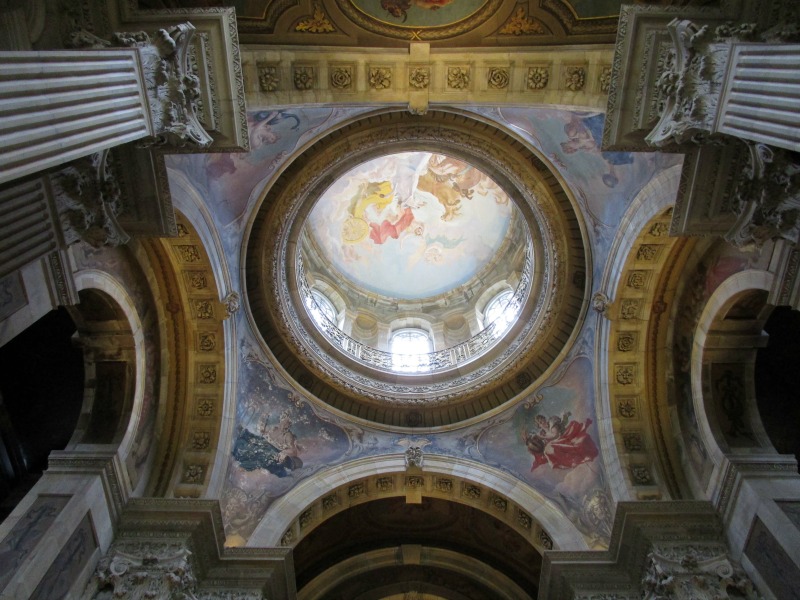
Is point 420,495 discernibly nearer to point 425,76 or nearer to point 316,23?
point 425,76

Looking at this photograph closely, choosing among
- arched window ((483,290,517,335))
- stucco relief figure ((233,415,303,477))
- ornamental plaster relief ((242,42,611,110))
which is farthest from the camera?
arched window ((483,290,517,335))

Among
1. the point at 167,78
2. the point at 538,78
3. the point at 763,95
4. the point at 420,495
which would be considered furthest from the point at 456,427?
the point at 763,95

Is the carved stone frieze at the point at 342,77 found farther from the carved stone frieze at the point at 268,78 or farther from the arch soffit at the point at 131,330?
the arch soffit at the point at 131,330

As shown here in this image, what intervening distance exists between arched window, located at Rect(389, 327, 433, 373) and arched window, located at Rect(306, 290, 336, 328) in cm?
242

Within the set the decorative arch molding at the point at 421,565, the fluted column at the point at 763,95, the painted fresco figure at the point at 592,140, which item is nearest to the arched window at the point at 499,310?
the decorative arch molding at the point at 421,565

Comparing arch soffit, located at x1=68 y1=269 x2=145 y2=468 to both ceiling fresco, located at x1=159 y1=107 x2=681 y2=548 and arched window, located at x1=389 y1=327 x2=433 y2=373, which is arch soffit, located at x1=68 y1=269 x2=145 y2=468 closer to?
ceiling fresco, located at x1=159 y1=107 x2=681 y2=548

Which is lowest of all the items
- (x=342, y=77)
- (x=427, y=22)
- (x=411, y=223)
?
(x=342, y=77)

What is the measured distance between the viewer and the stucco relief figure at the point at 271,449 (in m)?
14.5

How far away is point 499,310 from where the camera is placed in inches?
904

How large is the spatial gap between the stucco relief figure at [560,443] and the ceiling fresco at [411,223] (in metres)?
11.4

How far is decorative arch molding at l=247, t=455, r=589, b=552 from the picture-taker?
13.8 metres

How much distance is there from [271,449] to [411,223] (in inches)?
636

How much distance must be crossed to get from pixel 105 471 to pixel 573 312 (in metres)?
11.1

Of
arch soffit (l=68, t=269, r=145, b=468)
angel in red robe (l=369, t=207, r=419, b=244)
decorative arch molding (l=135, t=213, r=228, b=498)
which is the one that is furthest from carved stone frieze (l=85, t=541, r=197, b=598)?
angel in red robe (l=369, t=207, r=419, b=244)
